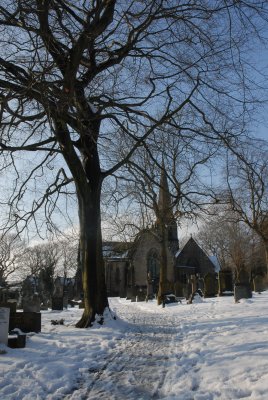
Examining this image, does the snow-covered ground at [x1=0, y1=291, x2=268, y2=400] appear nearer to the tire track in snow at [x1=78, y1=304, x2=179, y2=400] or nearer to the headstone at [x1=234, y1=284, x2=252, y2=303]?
the tire track in snow at [x1=78, y1=304, x2=179, y2=400]

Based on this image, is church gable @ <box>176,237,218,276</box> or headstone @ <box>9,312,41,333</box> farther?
church gable @ <box>176,237,218,276</box>

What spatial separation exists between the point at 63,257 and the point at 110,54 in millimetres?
70483

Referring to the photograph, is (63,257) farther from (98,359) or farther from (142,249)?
(98,359)

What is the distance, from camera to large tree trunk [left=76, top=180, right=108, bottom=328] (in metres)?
11.4

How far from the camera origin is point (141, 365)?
630cm

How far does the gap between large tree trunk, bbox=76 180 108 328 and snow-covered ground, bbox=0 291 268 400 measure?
174 centimetres

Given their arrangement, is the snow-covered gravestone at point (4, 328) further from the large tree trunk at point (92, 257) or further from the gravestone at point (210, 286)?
the gravestone at point (210, 286)

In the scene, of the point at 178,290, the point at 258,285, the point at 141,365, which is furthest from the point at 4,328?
the point at 178,290

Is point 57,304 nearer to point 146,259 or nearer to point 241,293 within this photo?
point 241,293

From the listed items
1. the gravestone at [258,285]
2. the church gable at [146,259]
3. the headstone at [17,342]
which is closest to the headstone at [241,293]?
the gravestone at [258,285]

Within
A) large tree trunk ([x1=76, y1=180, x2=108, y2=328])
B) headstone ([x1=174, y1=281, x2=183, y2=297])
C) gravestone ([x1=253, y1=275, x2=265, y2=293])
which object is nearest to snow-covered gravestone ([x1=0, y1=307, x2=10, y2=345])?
large tree trunk ([x1=76, y1=180, x2=108, y2=328])

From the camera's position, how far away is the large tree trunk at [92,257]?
1140 cm

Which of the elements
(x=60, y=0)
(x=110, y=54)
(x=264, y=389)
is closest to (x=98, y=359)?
Result: (x=264, y=389)

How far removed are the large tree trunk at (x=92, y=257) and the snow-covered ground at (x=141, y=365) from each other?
174 cm
